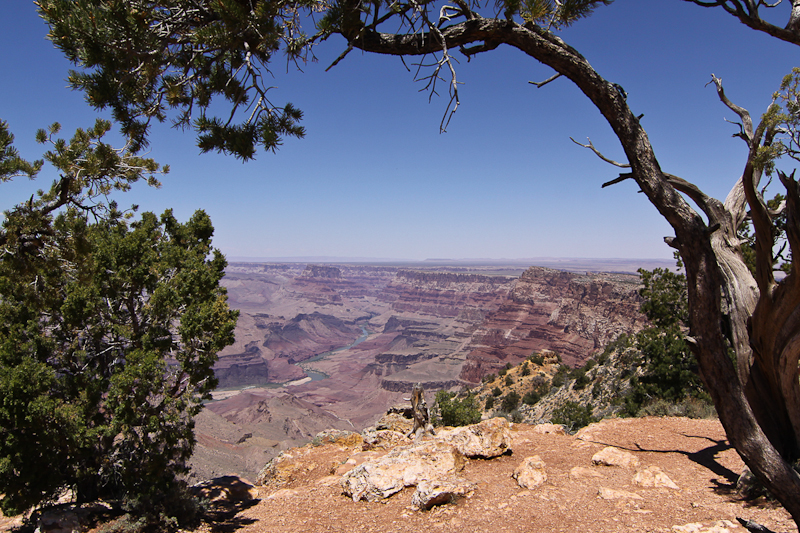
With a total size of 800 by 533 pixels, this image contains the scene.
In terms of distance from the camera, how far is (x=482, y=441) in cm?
816

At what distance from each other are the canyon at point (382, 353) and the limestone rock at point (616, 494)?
50.1 feet

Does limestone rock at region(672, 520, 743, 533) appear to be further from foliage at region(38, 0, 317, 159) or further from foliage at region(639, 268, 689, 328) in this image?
foliage at region(639, 268, 689, 328)

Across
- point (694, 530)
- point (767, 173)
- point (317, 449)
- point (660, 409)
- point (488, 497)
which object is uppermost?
point (767, 173)

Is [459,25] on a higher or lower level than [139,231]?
higher

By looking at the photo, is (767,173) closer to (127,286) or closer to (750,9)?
(750,9)

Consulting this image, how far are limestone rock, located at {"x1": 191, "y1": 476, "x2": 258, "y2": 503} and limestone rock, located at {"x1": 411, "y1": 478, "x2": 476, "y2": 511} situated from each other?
422 centimetres

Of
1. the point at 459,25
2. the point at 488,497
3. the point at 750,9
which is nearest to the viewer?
the point at 459,25

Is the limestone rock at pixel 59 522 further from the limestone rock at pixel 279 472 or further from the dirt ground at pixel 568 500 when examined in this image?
the limestone rock at pixel 279 472

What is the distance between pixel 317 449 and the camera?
10938mm

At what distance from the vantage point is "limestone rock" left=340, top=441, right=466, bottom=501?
657 cm

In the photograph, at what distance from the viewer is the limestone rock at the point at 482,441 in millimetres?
7980

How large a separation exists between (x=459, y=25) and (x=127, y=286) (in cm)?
802

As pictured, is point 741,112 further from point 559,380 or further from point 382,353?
point 382,353

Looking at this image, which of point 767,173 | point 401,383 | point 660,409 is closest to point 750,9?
point 767,173
